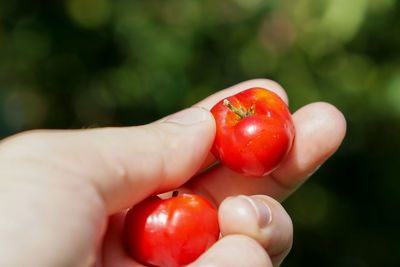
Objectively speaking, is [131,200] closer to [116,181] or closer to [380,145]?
[116,181]

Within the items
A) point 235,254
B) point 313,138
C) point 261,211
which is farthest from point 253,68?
point 235,254

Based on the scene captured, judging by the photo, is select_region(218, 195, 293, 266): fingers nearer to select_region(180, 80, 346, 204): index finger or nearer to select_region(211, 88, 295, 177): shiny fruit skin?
select_region(211, 88, 295, 177): shiny fruit skin


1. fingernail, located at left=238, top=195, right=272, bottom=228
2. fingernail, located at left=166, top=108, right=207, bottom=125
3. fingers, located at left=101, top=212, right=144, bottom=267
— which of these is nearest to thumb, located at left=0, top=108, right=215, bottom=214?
fingernail, located at left=166, top=108, right=207, bottom=125

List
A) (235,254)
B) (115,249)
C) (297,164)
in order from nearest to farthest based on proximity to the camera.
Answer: (235,254), (115,249), (297,164)

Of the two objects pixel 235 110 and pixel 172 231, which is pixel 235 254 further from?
pixel 235 110

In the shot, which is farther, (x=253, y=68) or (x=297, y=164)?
(x=253, y=68)

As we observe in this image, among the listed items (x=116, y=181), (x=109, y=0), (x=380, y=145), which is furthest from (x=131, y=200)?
(x=380, y=145)
